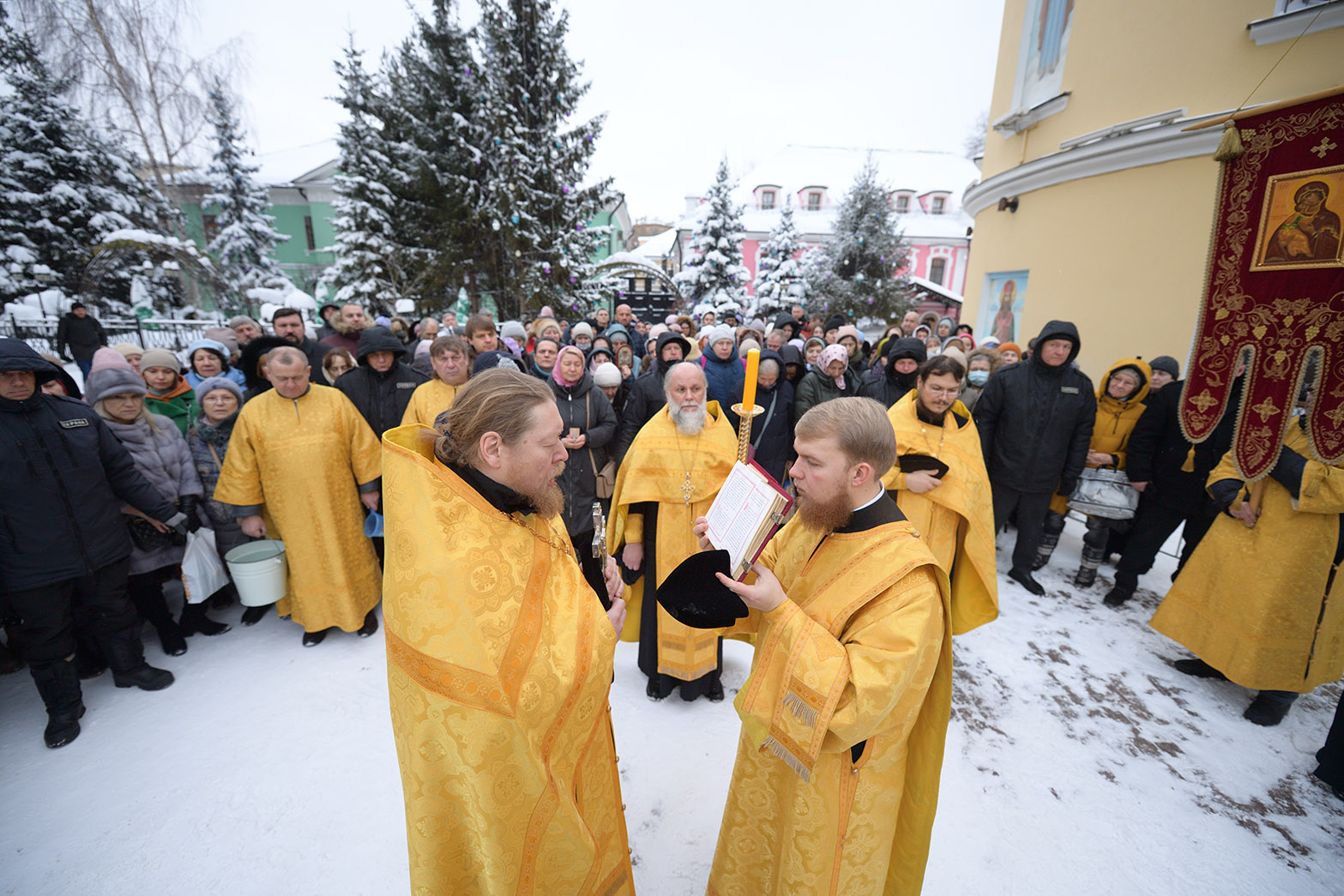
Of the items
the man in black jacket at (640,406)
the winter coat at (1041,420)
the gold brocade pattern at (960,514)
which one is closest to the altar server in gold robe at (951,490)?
the gold brocade pattern at (960,514)

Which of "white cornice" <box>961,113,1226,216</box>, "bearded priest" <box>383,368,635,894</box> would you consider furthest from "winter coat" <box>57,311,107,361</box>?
"white cornice" <box>961,113,1226,216</box>

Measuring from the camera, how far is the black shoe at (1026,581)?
5.27 metres

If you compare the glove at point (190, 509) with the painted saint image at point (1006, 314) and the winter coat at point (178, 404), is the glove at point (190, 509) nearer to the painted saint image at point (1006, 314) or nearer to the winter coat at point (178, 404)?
the winter coat at point (178, 404)

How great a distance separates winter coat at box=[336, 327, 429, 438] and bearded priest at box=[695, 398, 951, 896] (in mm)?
4024

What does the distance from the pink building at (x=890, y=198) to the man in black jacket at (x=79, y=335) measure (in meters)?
26.7

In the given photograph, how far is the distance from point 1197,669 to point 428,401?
6.46 m

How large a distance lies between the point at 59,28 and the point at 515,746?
2507cm

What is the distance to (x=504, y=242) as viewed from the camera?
15242mm

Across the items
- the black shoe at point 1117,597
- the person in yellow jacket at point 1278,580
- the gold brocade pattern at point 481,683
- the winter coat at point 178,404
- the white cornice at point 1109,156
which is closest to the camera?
the gold brocade pattern at point 481,683

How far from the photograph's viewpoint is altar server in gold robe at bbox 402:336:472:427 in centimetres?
455

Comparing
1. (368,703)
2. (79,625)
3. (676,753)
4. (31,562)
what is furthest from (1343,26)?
(79,625)

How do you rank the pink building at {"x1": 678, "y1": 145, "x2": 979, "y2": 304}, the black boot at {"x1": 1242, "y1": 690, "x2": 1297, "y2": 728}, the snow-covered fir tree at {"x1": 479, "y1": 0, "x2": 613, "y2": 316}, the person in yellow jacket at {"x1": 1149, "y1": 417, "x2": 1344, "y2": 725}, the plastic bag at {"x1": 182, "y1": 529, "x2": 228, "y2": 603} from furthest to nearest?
the pink building at {"x1": 678, "y1": 145, "x2": 979, "y2": 304}
the snow-covered fir tree at {"x1": 479, "y1": 0, "x2": 613, "y2": 316}
the plastic bag at {"x1": 182, "y1": 529, "x2": 228, "y2": 603}
the black boot at {"x1": 1242, "y1": 690, "x2": 1297, "y2": 728}
the person in yellow jacket at {"x1": 1149, "y1": 417, "x2": 1344, "y2": 725}

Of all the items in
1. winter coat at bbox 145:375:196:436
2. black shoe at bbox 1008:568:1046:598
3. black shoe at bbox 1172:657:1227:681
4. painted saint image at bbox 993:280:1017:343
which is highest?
painted saint image at bbox 993:280:1017:343

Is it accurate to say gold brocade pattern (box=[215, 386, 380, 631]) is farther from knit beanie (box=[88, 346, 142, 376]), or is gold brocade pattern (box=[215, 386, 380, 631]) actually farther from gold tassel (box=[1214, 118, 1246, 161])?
gold tassel (box=[1214, 118, 1246, 161])
